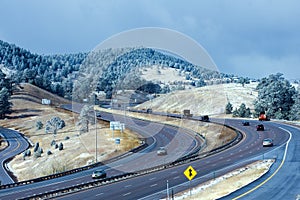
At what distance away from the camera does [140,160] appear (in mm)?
66062

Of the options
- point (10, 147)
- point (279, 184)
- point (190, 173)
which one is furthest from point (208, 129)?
point (190, 173)

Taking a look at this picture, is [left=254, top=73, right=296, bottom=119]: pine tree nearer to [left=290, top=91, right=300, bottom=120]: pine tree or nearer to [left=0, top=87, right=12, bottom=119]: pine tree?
[left=290, top=91, right=300, bottom=120]: pine tree

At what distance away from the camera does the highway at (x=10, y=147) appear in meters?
76.4

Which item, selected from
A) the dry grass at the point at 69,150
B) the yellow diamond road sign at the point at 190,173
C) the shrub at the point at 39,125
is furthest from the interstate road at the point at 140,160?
the shrub at the point at 39,125

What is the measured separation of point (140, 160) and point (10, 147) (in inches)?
2282

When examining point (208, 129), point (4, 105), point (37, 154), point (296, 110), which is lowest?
point (37, 154)

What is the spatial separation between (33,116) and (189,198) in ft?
459

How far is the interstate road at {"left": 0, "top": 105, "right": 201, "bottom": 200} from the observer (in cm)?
4734

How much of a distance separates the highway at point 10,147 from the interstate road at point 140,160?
1949cm

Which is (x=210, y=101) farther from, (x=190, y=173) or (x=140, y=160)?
(x=190, y=173)

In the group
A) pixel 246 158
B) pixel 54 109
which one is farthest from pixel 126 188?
pixel 54 109

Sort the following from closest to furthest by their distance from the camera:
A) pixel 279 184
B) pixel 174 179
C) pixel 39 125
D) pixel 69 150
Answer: pixel 279 184, pixel 174 179, pixel 69 150, pixel 39 125

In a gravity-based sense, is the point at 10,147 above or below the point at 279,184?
below

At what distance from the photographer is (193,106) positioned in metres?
180
